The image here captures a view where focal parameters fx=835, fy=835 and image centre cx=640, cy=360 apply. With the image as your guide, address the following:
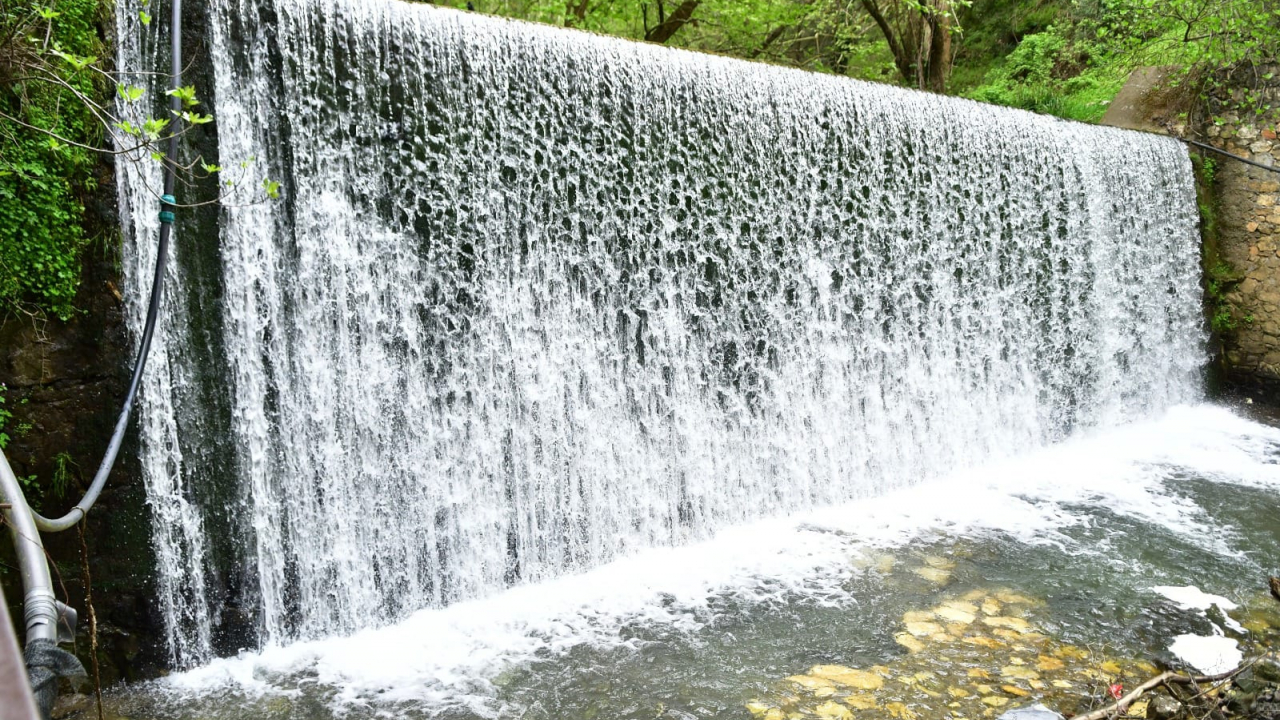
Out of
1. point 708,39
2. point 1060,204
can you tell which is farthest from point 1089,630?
point 708,39

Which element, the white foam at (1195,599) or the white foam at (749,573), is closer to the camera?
the white foam at (749,573)

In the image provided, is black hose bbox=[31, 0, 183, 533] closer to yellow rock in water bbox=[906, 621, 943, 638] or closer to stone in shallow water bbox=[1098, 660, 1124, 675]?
yellow rock in water bbox=[906, 621, 943, 638]

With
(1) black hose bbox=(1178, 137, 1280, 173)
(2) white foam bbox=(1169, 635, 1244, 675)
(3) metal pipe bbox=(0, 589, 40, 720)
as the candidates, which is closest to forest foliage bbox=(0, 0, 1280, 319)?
(1) black hose bbox=(1178, 137, 1280, 173)

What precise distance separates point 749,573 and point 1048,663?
146 centimetres

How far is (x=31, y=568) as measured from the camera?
4.68 feet

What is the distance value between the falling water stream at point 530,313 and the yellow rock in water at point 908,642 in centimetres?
109

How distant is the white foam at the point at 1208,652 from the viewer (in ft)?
11.2

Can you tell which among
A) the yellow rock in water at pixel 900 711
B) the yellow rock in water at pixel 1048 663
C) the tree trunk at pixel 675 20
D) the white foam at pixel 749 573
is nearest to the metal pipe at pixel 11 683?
the white foam at pixel 749 573

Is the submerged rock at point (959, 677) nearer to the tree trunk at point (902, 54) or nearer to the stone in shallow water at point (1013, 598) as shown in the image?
the stone in shallow water at point (1013, 598)

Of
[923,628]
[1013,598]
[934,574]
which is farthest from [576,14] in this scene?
[923,628]

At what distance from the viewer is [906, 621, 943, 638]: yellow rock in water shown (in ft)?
12.2

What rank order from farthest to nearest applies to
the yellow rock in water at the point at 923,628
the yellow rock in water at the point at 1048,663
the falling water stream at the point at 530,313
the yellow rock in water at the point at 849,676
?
the yellow rock in water at the point at 923,628, the falling water stream at the point at 530,313, the yellow rock in water at the point at 1048,663, the yellow rock in water at the point at 849,676

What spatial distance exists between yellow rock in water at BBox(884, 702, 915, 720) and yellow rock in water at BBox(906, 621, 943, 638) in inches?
23.9

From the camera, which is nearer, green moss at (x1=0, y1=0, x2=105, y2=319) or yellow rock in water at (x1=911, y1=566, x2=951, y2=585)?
green moss at (x1=0, y1=0, x2=105, y2=319)
